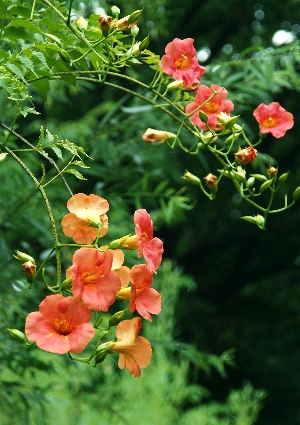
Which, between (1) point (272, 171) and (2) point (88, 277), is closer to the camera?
(2) point (88, 277)

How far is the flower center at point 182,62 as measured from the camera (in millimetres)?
1165

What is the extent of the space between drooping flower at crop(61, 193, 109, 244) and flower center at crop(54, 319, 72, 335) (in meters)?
0.12

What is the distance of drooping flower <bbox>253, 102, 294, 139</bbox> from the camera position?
1293mm

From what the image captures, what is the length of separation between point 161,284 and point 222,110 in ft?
8.88

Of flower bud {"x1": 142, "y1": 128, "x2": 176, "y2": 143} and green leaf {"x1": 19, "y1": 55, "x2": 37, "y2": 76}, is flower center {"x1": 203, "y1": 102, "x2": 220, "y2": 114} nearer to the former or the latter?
flower bud {"x1": 142, "y1": 128, "x2": 176, "y2": 143}

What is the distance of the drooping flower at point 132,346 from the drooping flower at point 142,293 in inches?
0.7

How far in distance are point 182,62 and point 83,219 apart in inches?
16.4

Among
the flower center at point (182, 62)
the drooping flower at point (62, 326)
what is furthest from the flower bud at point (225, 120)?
the drooping flower at point (62, 326)


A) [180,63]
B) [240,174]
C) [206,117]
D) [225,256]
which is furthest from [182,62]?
[225,256]

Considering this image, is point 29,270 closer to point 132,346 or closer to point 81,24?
point 132,346

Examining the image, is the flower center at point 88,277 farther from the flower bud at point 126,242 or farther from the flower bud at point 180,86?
the flower bud at point 180,86

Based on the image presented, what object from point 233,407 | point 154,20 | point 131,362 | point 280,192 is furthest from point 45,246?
point 280,192

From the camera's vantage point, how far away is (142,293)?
880 millimetres

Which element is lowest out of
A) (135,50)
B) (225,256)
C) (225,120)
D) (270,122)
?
(225,256)
